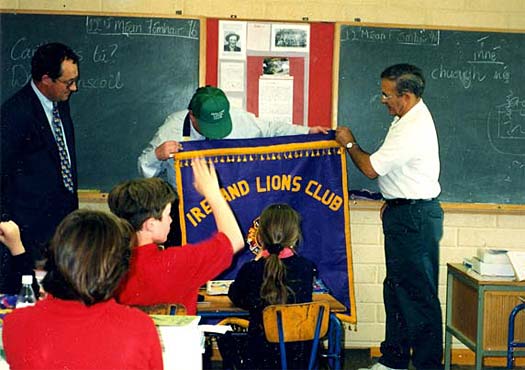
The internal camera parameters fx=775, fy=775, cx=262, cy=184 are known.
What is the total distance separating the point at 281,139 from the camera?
436cm

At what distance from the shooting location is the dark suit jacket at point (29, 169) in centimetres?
383

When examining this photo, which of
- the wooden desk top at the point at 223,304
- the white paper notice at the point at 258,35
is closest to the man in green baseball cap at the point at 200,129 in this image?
the white paper notice at the point at 258,35

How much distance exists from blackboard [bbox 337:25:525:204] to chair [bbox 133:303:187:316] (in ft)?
8.46

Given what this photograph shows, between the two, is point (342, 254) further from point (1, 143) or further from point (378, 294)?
point (1, 143)

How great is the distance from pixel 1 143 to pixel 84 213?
7.35ft

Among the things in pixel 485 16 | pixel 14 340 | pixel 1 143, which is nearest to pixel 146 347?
pixel 14 340

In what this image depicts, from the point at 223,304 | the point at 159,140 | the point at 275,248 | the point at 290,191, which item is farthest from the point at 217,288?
the point at 159,140

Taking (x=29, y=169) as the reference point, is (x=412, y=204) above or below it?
below

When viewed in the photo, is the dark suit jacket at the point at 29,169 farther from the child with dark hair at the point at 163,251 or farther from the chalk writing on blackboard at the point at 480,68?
the chalk writing on blackboard at the point at 480,68

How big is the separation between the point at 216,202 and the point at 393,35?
9.81 feet

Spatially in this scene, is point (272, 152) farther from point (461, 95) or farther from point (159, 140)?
point (461, 95)

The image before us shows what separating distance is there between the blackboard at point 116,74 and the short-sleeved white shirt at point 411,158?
133cm

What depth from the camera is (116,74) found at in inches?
188

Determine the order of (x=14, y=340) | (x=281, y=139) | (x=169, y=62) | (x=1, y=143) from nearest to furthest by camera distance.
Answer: (x=14, y=340) < (x=1, y=143) < (x=281, y=139) < (x=169, y=62)
